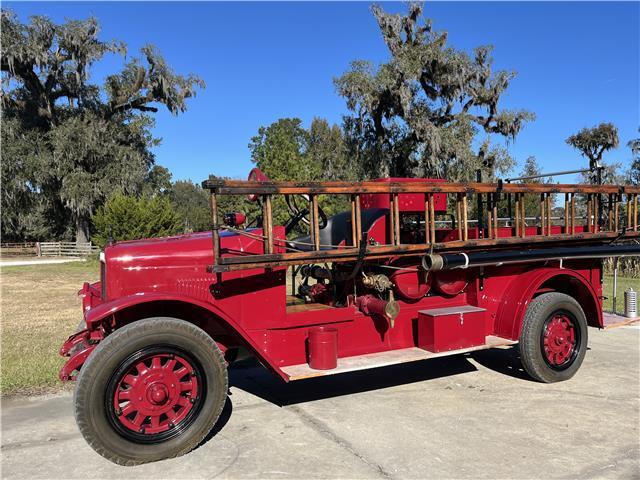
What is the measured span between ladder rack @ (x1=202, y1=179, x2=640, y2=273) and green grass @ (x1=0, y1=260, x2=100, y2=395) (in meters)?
2.89

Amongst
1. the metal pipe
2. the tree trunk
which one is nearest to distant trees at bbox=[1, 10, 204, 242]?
the tree trunk

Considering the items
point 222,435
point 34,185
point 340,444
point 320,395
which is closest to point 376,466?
point 340,444

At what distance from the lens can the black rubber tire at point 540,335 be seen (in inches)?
195

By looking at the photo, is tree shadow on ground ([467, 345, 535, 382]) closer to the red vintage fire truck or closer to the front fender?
the red vintage fire truck

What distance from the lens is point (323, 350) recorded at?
418 centimetres

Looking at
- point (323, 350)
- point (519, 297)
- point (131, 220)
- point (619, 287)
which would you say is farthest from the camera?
point (131, 220)

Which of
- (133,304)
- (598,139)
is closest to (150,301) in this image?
(133,304)

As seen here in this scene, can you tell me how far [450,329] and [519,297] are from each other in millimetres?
964

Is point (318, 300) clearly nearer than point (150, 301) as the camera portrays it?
No

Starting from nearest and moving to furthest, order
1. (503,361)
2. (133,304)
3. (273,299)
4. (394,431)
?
(133,304) < (394,431) < (273,299) < (503,361)

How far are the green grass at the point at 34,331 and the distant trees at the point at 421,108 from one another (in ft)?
54.9

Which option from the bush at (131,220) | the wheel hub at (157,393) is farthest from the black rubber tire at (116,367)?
the bush at (131,220)

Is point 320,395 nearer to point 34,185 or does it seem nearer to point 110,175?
point 110,175

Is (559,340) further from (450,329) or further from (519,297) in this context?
(450,329)
